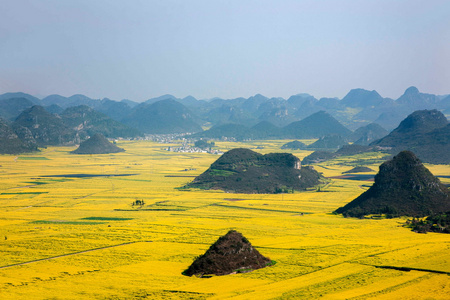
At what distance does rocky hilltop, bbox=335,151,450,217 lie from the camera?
99.7 m

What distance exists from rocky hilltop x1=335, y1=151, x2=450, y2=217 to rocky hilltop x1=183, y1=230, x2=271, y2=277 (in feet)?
147

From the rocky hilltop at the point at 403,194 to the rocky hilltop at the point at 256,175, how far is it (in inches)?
1635

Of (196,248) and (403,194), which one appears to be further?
(403,194)

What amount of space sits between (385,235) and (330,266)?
22.7 metres

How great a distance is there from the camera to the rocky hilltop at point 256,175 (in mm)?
148625

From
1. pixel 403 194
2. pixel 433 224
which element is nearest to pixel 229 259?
pixel 433 224

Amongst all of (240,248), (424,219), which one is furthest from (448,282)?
(424,219)

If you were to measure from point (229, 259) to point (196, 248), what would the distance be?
12513mm

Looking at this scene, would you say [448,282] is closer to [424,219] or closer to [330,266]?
[330,266]

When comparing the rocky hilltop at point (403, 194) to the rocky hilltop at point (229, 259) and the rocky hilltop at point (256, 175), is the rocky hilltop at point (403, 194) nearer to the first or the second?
the rocky hilltop at point (256, 175)

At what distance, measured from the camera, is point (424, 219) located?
91188 millimetres

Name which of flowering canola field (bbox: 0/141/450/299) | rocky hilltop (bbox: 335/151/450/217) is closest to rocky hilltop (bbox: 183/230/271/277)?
flowering canola field (bbox: 0/141/450/299)

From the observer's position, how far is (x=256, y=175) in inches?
6093

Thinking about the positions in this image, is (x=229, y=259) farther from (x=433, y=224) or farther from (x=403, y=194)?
(x=403, y=194)
